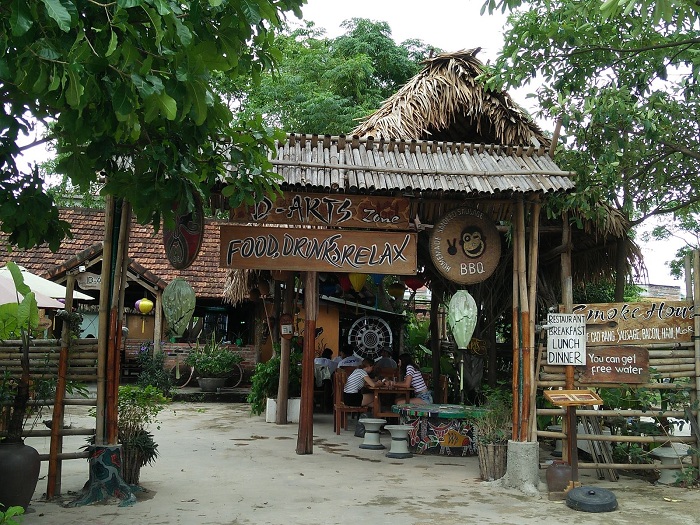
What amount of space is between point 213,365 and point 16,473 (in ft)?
34.0

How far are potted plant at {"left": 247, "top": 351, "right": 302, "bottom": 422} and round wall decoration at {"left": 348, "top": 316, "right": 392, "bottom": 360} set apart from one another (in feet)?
8.97

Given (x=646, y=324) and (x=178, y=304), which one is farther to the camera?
(x=646, y=324)

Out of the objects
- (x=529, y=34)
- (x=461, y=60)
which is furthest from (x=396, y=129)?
(x=529, y=34)

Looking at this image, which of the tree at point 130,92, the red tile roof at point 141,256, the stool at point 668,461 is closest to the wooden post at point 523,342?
the stool at point 668,461

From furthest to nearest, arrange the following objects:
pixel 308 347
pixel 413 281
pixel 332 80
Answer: pixel 332 80
pixel 413 281
pixel 308 347

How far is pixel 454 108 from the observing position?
10438mm

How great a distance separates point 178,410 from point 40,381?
7.60 meters

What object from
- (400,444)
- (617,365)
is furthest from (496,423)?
(400,444)

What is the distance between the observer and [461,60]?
10.5 m

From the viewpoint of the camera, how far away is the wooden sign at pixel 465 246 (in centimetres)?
762

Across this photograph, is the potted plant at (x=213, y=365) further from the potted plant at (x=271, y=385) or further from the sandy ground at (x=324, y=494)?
the sandy ground at (x=324, y=494)

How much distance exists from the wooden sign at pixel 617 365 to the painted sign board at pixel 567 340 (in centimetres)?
16

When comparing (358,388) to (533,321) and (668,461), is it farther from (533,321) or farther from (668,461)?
(668,461)

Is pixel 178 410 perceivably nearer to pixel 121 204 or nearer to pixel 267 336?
pixel 267 336
